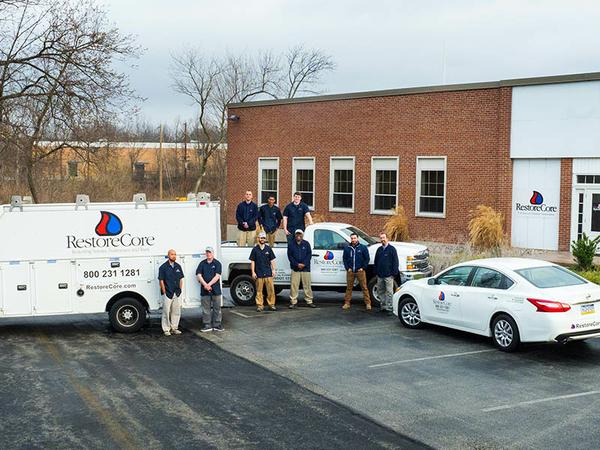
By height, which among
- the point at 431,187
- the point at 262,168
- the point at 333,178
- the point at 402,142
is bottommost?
the point at 431,187

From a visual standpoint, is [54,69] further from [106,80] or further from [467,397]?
[467,397]

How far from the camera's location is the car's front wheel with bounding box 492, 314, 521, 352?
43.4 ft

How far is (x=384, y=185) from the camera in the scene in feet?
107

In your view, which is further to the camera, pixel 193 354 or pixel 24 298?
pixel 24 298

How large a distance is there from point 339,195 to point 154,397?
2432 cm

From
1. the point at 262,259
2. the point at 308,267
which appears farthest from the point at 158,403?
the point at 308,267

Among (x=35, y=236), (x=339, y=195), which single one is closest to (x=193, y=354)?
(x=35, y=236)

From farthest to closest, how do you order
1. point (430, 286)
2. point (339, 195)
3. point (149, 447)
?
Answer: 1. point (339, 195)
2. point (430, 286)
3. point (149, 447)

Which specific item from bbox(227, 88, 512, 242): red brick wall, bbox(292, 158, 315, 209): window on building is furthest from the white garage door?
bbox(292, 158, 315, 209): window on building

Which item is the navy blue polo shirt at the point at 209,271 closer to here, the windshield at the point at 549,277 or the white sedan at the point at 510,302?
the white sedan at the point at 510,302

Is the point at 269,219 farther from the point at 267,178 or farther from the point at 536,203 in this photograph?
the point at 267,178

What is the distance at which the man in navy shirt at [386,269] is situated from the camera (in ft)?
57.9

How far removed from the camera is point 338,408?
1009 cm

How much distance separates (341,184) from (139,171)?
5584 cm
